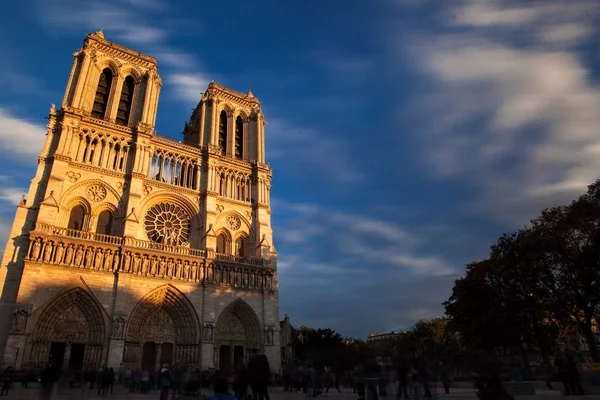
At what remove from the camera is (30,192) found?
78.2 ft

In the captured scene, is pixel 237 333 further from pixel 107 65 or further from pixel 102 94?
pixel 107 65

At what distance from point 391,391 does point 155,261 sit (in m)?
19.7

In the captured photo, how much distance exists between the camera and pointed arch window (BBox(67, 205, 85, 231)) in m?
25.0

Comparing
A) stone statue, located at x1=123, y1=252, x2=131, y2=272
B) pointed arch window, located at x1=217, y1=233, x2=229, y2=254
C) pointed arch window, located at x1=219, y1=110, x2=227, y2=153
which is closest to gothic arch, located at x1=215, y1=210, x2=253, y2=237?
pointed arch window, located at x1=217, y1=233, x2=229, y2=254

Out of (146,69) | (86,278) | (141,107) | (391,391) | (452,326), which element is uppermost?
(146,69)

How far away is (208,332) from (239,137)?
19.3 meters

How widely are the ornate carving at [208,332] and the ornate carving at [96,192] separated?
37.1 feet

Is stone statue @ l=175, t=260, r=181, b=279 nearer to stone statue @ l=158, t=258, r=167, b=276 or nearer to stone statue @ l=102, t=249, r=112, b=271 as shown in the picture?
stone statue @ l=158, t=258, r=167, b=276

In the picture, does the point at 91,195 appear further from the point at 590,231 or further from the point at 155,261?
the point at 590,231

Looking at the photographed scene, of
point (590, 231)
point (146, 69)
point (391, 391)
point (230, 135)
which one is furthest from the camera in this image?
point (230, 135)

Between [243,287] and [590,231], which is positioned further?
[243,287]

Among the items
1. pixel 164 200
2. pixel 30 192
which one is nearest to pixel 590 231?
pixel 164 200

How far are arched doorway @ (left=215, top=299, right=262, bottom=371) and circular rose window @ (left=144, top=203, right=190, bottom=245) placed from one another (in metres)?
6.53

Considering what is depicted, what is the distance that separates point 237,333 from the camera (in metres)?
28.2
